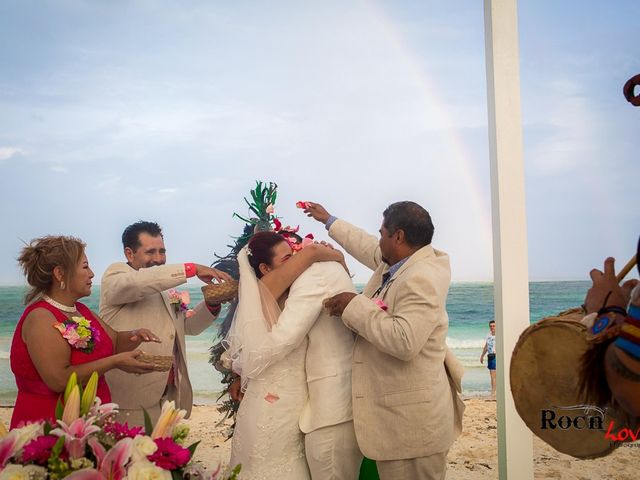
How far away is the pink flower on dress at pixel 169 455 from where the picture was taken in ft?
5.16

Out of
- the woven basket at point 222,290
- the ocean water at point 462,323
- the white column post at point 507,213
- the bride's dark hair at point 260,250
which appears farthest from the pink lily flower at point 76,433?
the ocean water at point 462,323

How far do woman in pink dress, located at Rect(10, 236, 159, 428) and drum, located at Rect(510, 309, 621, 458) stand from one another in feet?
6.12

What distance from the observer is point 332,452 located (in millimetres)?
3387

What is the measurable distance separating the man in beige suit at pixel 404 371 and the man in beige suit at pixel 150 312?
109 centimetres

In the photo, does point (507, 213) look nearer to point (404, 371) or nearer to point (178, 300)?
point (404, 371)

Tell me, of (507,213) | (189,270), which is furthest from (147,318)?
(507,213)

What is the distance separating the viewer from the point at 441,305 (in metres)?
3.45

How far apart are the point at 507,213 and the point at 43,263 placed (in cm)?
271

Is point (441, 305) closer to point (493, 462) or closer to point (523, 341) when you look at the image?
point (523, 341)

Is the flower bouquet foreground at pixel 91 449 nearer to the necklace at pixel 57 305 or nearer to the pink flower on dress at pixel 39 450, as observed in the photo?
the pink flower on dress at pixel 39 450

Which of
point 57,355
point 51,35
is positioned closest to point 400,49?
point 51,35

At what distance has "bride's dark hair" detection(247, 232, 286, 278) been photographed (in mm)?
3723

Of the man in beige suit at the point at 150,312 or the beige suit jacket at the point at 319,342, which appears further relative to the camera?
the man in beige suit at the point at 150,312

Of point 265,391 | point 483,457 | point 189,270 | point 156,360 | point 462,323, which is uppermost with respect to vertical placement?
point 189,270
